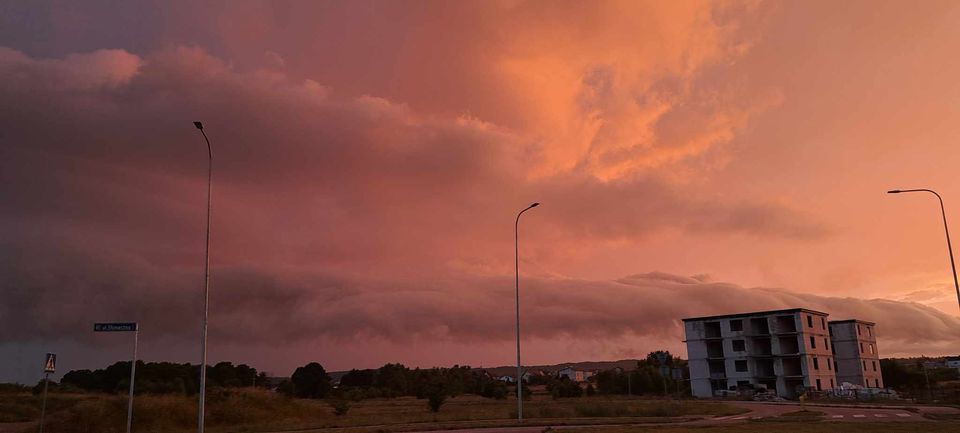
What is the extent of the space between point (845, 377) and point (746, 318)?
24818 mm

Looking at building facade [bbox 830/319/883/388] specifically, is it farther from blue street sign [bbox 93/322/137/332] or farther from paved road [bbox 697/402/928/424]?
blue street sign [bbox 93/322/137/332]

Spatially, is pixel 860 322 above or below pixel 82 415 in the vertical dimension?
above

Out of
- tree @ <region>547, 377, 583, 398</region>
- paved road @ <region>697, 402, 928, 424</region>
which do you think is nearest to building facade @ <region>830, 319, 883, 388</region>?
tree @ <region>547, 377, 583, 398</region>

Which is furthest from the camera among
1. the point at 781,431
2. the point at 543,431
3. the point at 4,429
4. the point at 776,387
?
the point at 776,387

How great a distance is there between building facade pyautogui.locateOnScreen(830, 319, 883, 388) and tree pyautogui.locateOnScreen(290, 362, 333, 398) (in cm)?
9930

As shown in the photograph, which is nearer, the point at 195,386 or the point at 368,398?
the point at 195,386

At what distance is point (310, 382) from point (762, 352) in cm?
8816

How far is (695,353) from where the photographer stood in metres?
116

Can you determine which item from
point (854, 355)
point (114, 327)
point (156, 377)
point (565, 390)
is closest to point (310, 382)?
point (156, 377)

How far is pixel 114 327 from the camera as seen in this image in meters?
29.1

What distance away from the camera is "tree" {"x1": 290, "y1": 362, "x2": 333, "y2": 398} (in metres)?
132

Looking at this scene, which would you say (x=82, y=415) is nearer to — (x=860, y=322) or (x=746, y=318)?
(x=746, y=318)

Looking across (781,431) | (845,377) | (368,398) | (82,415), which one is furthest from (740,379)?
(82,415)

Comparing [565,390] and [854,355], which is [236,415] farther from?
[854,355]
